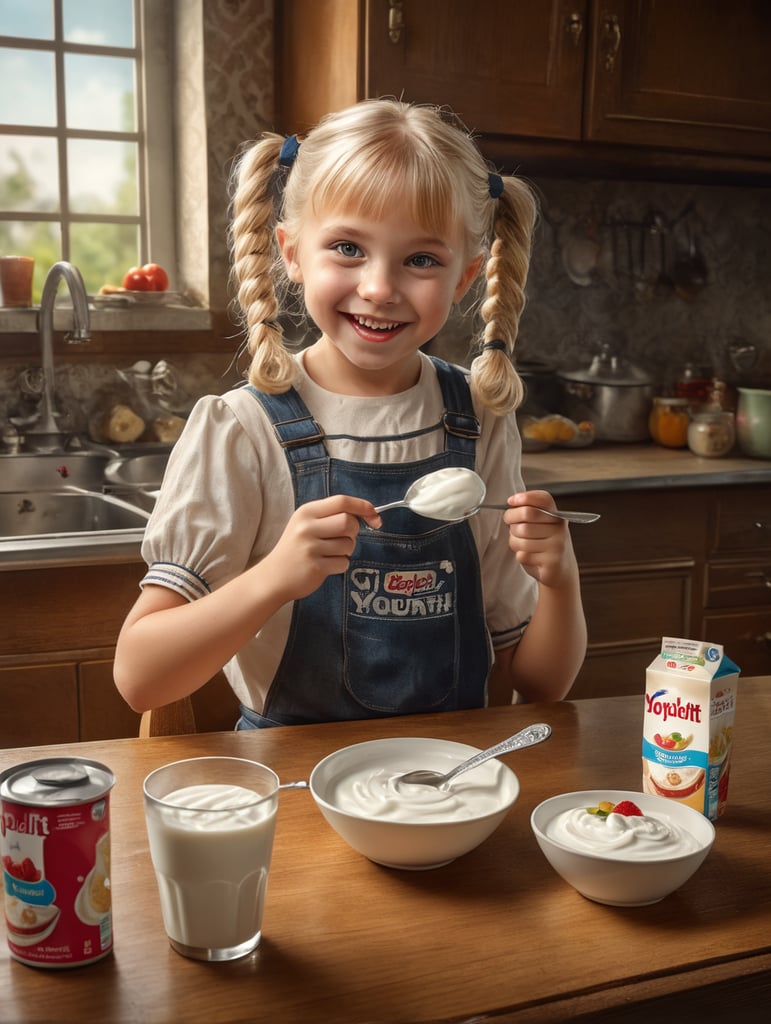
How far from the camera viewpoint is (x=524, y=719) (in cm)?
119

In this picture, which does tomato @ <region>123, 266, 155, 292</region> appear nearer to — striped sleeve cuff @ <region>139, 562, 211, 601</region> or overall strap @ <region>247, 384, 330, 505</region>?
overall strap @ <region>247, 384, 330, 505</region>

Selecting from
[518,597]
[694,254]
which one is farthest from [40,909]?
[694,254]

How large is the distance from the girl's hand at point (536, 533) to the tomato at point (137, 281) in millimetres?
1808

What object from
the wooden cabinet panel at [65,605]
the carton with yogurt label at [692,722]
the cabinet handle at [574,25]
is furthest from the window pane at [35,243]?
the carton with yogurt label at [692,722]

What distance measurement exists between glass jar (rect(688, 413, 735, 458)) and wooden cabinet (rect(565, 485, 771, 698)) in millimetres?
206

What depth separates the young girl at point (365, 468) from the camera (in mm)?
1210

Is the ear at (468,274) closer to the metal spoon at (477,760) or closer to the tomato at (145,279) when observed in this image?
the metal spoon at (477,760)

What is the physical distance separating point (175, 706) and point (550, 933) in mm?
595

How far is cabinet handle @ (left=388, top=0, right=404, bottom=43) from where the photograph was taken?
233 cm

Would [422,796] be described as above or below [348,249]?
below

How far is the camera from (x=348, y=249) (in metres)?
1.24

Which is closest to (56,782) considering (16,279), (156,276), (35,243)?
(16,279)

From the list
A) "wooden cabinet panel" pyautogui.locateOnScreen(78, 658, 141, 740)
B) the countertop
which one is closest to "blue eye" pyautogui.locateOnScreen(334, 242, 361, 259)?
"wooden cabinet panel" pyautogui.locateOnScreen(78, 658, 141, 740)

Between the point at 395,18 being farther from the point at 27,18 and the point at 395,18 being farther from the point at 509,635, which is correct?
the point at 509,635
